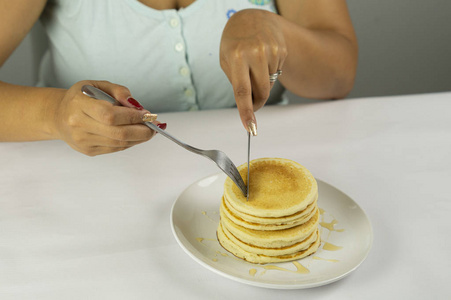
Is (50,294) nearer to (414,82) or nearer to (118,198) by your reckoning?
(118,198)

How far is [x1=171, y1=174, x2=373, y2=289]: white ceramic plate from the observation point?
650 millimetres

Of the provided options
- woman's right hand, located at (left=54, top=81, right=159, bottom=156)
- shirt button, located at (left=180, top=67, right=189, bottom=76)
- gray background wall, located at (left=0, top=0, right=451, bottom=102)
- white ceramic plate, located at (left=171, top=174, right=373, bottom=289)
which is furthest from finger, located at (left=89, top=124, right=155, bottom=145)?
gray background wall, located at (left=0, top=0, right=451, bottom=102)

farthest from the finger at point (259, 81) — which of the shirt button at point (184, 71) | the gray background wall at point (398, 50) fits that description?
the gray background wall at point (398, 50)

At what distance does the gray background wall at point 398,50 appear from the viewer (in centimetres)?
229

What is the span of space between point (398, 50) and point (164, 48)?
5.63ft

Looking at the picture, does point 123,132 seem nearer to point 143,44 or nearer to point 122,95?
point 122,95

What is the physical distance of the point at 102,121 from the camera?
76 cm

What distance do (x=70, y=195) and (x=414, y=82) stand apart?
231 centimetres

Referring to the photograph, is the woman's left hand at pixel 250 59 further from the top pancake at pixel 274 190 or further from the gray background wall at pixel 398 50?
the gray background wall at pixel 398 50

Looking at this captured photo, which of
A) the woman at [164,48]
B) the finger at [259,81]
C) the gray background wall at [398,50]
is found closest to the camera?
the finger at [259,81]

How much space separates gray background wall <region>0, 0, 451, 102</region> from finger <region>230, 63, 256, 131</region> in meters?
1.66

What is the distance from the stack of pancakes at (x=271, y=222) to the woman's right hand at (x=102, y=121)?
8.3 inches

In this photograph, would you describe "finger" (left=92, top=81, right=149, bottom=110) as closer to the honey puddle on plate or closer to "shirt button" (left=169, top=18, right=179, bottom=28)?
the honey puddle on plate

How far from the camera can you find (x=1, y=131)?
39.5 inches
